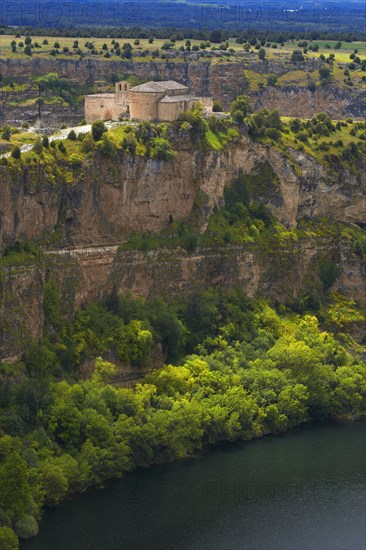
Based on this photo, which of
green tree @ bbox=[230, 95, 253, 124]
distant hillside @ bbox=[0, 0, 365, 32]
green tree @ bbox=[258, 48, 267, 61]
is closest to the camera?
green tree @ bbox=[230, 95, 253, 124]

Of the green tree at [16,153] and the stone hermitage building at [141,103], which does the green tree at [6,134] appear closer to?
the green tree at [16,153]

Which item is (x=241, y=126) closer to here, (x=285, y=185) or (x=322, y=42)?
(x=285, y=185)

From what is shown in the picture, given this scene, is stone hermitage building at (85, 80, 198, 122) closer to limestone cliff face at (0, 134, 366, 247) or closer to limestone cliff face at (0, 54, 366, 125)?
limestone cliff face at (0, 134, 366, 247)

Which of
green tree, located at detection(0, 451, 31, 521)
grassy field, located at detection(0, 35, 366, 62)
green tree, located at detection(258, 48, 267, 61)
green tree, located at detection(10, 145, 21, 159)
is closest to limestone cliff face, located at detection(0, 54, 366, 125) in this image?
grassy field, located at detection(0, 35, 366, 62)

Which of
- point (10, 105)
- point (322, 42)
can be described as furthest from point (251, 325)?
point (322, 42)

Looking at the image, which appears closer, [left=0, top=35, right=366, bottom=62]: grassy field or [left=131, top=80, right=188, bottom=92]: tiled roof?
[left=131, top=80, right=188, bottom=92]: tiled roof

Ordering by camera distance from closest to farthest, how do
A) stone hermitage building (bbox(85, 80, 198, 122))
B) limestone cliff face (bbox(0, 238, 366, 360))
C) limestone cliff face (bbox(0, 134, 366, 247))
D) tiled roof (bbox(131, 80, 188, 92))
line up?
1. limestone cliff face (bbox(0, 238, 366, 360))
2. limestone cliff face (bbox(0, 134, 366, 247))
3. stone hermitage building (bbox(85, 80, 198, 122))
4. tiled roof (bbox(131, 80, 188, 92))

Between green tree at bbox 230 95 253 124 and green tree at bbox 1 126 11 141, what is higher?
green tree at bbox 1 126 11 141
